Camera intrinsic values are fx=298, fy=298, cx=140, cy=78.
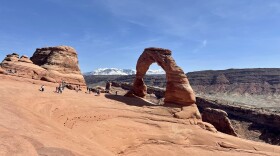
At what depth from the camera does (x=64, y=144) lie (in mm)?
13320

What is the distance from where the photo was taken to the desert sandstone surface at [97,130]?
12.6m

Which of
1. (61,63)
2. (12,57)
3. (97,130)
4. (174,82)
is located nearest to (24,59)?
(12,57)

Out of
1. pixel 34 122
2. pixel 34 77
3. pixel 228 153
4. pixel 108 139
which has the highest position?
pixel 34 77

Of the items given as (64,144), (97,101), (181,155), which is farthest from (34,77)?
(64,144)

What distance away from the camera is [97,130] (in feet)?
68.5

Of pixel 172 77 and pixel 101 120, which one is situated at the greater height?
pixel 172 77

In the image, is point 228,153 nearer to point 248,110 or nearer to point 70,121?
point 70,121

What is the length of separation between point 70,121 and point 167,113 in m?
10.8

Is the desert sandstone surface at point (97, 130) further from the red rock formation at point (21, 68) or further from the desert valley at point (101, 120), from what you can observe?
the red rock formation at point (21, 68)

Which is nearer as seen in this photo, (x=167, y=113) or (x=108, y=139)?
(x=108, y=139)

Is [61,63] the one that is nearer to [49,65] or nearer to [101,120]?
[49,65]

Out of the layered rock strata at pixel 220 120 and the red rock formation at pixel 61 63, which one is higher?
the red rock formation at pixel 61 63

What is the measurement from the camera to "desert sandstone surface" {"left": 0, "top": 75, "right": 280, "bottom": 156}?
12.6 metres

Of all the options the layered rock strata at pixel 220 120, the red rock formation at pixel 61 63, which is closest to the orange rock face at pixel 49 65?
the red rock formation at pixel 61 63
